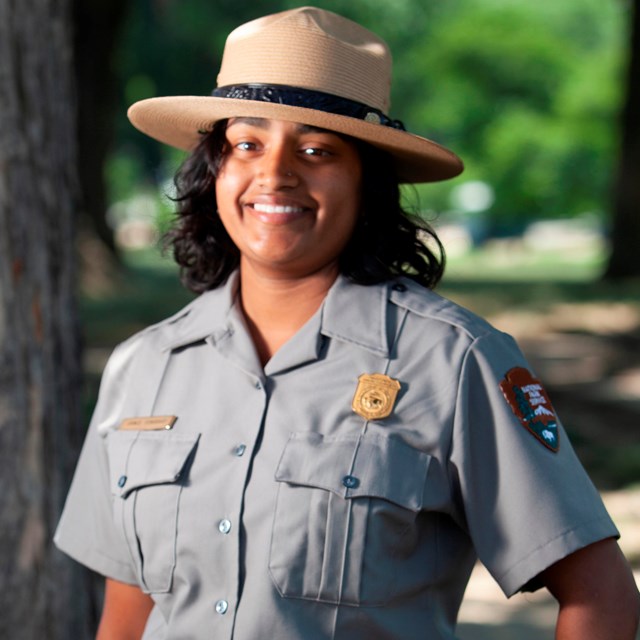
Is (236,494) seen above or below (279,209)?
below

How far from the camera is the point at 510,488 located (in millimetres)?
2025

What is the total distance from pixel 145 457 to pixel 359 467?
428mm

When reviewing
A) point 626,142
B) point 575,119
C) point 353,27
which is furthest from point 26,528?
point 575,119

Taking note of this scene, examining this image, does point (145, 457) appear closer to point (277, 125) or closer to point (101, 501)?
point (101, 501)

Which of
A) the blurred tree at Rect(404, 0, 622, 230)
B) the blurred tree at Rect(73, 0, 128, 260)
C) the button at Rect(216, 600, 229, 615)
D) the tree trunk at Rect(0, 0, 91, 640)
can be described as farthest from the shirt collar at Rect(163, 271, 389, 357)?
the blurred tree at Rect(404, 0, 622, 230)

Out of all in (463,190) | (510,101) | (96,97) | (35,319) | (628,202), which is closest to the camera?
(35,319)

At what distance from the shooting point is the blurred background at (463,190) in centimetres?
354

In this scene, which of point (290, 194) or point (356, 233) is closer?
point (290, 194)

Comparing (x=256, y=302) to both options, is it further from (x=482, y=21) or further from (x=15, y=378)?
(x=482, y=21)

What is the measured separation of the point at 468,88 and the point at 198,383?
37.9m

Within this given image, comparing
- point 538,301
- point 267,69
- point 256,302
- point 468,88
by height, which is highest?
point 468,88

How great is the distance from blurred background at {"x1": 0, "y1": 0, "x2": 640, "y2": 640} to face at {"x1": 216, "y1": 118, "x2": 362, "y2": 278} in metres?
0.44

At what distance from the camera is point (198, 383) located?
231cm

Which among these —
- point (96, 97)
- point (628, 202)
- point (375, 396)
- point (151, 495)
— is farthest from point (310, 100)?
point (96, 97)
